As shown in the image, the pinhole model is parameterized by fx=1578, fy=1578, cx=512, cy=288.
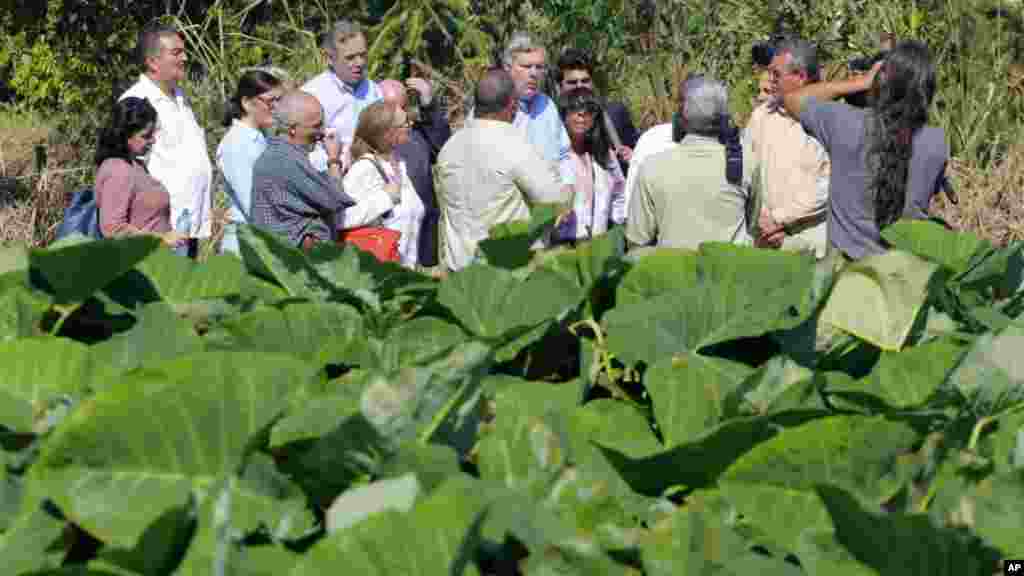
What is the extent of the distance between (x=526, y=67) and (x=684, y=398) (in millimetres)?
6242

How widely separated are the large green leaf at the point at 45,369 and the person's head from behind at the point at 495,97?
189 inches

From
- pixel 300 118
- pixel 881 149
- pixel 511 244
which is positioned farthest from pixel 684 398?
pixel 300 118

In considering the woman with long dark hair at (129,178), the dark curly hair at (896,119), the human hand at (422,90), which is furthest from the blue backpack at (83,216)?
the dark curly hair at (896,119)

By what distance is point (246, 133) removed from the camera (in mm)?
7043

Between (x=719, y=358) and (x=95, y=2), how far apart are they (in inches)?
501

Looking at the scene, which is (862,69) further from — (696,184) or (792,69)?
(696,184)

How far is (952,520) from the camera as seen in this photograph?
58.6 inches

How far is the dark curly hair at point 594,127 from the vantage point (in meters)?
7.96

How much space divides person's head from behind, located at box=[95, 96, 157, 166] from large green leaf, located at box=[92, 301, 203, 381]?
4.68 metres

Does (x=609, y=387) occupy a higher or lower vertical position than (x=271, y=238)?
lower

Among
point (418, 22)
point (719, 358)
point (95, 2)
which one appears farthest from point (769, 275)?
point (95, 2)

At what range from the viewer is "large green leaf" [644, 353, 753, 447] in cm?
183

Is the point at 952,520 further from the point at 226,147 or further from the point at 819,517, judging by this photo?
the point at 226,147

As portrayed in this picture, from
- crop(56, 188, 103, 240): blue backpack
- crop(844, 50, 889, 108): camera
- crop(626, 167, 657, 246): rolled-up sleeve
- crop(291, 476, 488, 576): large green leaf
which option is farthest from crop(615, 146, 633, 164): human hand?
crop(291, 476, 488, 576): large green leaf
